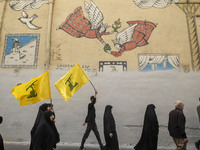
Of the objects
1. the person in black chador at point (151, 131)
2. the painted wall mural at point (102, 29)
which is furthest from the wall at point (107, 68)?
the person in black chador at point (151, 131)

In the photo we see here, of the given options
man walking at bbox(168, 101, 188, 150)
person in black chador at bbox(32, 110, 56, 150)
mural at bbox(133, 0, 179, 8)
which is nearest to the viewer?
person in black chador at bbox(32, 110, 56, 150)

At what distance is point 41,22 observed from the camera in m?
7.44

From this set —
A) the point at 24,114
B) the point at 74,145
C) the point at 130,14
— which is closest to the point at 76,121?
the point at 74,145

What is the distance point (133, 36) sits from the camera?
7.12m

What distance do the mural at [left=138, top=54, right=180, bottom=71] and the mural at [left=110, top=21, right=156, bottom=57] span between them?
558 millimetres

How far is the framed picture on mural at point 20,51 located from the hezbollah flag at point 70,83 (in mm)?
2581

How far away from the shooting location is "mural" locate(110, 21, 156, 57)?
23.1 ft

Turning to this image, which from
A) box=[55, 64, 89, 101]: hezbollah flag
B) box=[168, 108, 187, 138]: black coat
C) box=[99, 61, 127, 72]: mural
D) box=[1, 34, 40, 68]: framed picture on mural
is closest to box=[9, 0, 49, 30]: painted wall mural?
box=[1, 34, 40, 68]: framed picture on mural

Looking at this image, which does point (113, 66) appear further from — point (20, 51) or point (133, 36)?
point (20, 51)

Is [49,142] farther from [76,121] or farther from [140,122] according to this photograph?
[140,122]

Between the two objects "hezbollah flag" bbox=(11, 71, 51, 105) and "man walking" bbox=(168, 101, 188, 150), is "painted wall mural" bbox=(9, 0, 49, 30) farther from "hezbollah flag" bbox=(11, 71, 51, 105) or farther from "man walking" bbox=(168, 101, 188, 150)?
"man walking" bbox=(168, 101, 188, 150)

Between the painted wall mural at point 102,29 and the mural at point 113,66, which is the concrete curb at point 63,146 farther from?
the painted wall mural at point 102,29

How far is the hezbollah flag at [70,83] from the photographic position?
4.79 m

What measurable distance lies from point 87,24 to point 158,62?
286 centimetres
